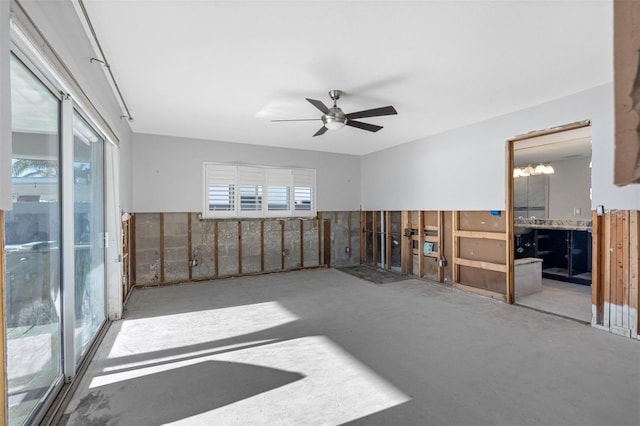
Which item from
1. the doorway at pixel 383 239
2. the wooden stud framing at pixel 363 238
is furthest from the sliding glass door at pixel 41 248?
the wooden stud framing at pixel 363 238

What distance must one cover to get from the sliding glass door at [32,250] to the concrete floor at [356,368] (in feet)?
1.29

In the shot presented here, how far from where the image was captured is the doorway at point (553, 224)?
4.51 meters

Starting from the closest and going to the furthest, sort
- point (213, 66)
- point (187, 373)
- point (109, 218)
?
point (187, 373), point (213, 66), point (109, 218)

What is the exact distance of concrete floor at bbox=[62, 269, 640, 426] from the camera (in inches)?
80.9

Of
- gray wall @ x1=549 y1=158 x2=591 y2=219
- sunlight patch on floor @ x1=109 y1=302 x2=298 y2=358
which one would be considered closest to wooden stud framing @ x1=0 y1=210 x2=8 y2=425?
sunlight patch on floor @ x1=109 y1=302 x2=298 y2=358

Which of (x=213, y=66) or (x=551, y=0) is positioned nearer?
(x=551, y=0)

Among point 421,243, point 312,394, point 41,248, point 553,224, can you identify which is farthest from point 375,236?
point 41,248

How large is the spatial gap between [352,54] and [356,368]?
2793 millimetres

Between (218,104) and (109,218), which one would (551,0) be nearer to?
(218,104)

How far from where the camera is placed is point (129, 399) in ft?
7.27

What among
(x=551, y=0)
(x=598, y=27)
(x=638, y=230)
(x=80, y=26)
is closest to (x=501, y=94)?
(x=598, y=27)

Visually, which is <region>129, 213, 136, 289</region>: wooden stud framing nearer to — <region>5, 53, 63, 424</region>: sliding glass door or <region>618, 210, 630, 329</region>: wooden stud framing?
<region>5, 53, 63, 424</region>: sliding glass door

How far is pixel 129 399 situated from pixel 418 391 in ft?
6.88

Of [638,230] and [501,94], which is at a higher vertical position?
[501,94]
